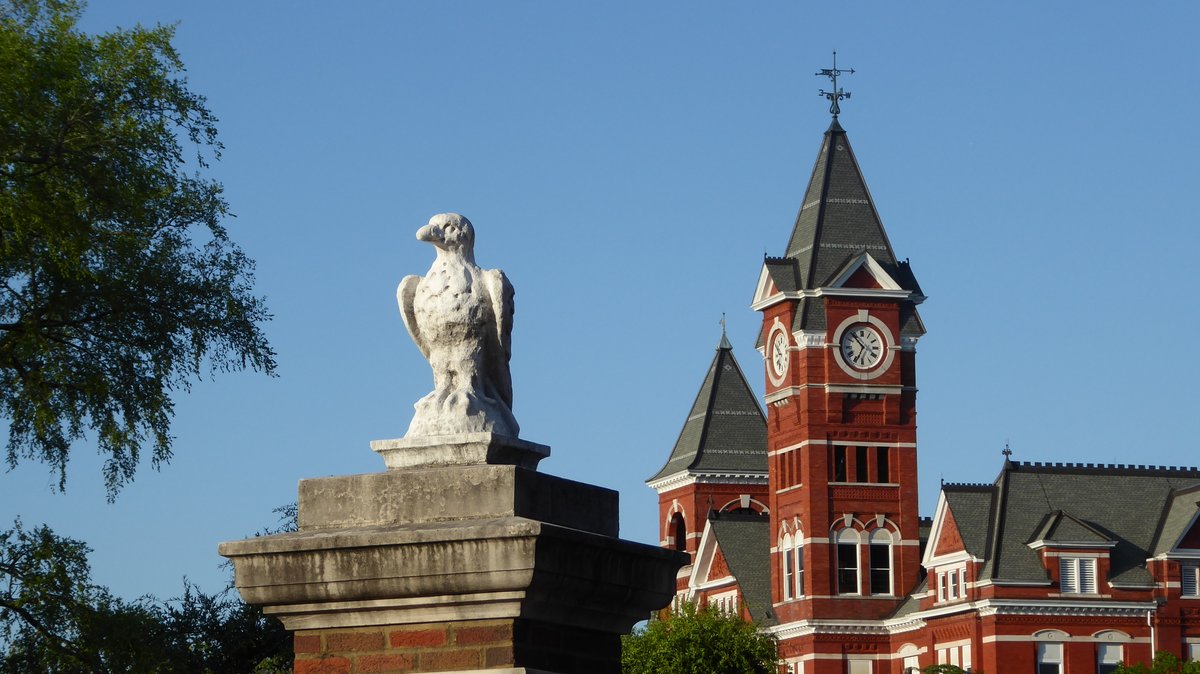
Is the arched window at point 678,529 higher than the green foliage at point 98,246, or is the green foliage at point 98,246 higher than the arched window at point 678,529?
the arched window at point 678,529

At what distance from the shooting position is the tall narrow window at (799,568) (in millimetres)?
86312

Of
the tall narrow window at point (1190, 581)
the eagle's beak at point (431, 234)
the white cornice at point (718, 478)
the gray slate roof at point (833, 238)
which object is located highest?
the gray slate roof at point (833, 238)

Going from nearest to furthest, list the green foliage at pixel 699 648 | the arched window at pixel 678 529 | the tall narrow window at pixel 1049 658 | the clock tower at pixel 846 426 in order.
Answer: the tall narrow window at pixel 1049 658, the green foliage at pixel 699 648, the clock tower at pixel 846 426, the arched window at pixel 678 529

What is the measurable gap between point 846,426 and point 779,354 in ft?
14.5

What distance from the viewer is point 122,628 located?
1977cm

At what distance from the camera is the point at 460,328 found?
333 inches

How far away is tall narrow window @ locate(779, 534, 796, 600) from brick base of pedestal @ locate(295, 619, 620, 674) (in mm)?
79785

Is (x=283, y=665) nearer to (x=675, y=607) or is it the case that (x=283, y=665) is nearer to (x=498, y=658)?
(x=498, y=658)

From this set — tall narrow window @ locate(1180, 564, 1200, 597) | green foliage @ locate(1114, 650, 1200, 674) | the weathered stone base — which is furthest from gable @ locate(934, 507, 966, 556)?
the weathered stone base

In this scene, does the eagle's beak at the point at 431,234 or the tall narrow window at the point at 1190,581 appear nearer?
the eagle's beak at the point at 431,234

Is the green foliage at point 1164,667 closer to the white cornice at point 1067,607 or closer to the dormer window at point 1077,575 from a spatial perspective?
the white cornice at point 1067,607

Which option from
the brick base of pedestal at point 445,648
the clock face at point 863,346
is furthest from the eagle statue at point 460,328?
the clock face at point 863,346

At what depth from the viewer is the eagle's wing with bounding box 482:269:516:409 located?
27.8 ft

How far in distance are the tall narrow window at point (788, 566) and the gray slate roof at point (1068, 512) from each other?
9794mm
